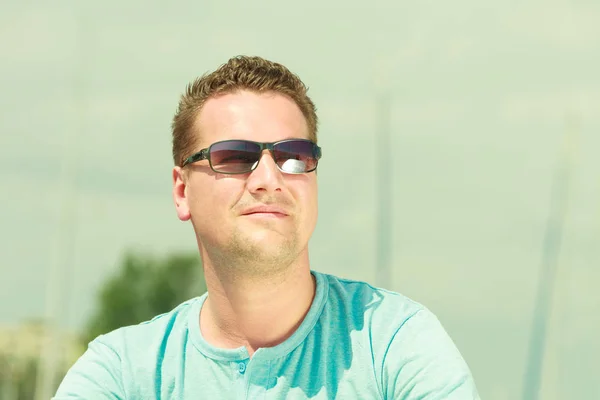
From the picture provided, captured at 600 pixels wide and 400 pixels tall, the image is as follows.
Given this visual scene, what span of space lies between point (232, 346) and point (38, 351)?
114 ft

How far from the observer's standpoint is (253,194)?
4.68 meters

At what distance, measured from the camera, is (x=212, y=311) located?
4945mm

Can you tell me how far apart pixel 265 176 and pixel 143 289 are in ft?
133

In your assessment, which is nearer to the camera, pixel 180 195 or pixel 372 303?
pixel 372 303

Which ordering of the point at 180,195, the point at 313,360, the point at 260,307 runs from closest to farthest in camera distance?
1. the point at 313,360
2. the point at 260,307
3. the point at 180,195

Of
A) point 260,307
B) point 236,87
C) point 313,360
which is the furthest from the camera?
point 236,87

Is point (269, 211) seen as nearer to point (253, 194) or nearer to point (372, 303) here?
point (253, 194)

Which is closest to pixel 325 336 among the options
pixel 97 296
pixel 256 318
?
pixel 256 318

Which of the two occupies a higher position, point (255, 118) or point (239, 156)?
point (255, 118)

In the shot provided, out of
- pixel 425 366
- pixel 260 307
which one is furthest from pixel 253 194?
pixel 425 366

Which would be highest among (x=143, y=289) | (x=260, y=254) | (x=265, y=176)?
(x=265, y=176)

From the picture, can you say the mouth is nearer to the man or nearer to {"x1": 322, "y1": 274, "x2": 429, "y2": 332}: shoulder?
the man

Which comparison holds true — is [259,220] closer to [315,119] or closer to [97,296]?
[315,119]

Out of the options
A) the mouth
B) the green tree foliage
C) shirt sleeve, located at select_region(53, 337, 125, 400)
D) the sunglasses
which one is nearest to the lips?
the mouth
